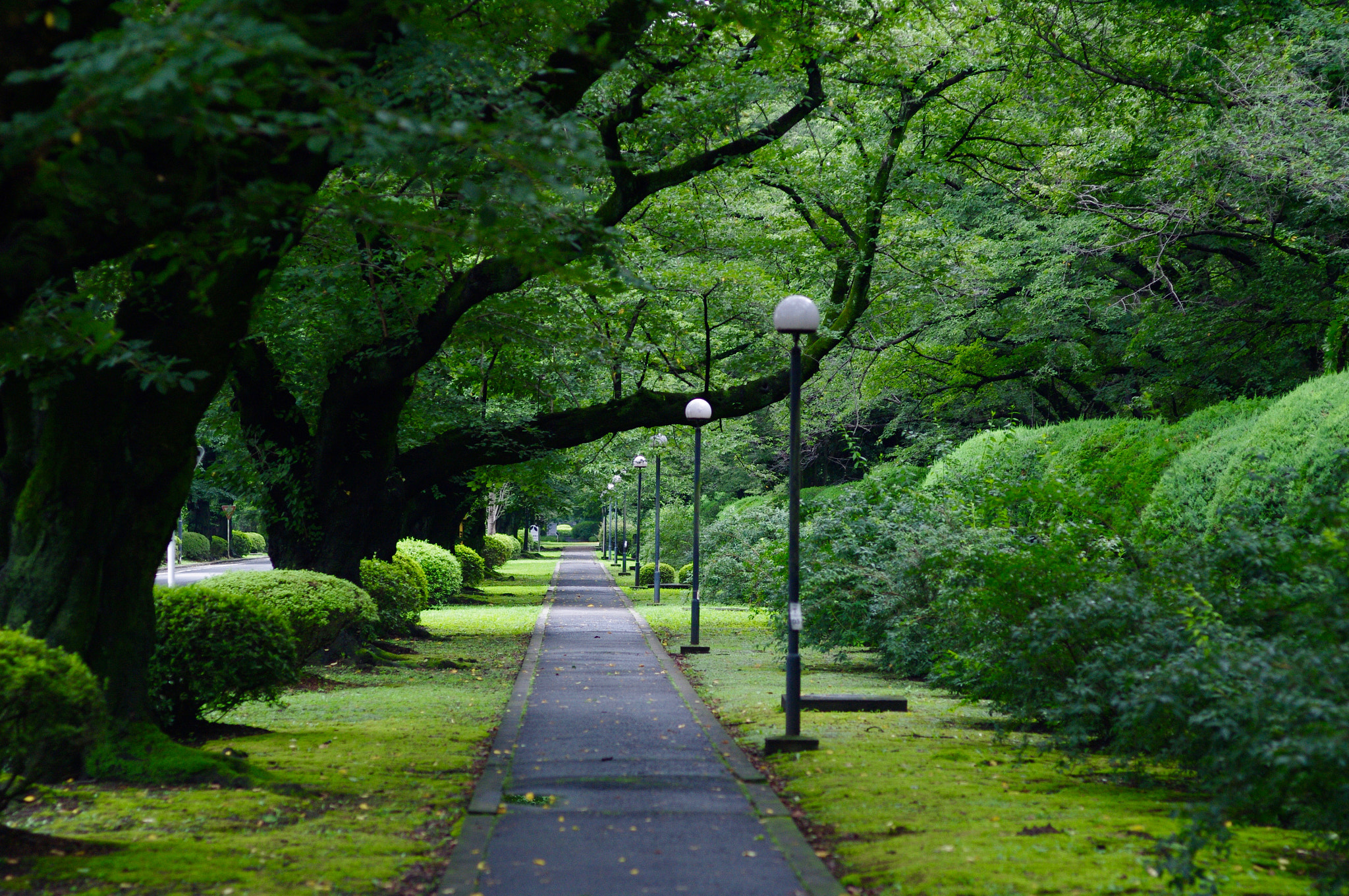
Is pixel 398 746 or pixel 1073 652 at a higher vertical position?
pixel 1073 652

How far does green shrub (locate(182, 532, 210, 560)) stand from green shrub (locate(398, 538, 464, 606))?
32.5 metres

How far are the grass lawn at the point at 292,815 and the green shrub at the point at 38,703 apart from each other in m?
0.51

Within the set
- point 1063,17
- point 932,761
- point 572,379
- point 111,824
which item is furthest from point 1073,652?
point 1063,17

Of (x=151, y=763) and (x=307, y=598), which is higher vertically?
(x=307, y=598)

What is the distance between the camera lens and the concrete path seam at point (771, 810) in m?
5.42

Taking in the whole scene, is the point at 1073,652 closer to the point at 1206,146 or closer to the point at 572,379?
the point at 1206,146

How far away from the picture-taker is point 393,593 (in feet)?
57.0

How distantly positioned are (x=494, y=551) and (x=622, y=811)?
45026 millimetres

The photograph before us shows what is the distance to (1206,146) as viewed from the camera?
47.1 ft

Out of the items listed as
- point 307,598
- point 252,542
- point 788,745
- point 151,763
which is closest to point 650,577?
point 307,598

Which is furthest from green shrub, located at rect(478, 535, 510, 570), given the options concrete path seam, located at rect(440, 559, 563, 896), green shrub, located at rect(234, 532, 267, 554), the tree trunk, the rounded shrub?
the tree trunk

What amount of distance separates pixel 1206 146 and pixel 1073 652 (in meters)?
9.24

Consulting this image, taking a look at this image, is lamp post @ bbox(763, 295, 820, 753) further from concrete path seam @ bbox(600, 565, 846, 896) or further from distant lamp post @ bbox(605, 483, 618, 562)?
distant lamp post @ bbox(605, 483, 618, 562)

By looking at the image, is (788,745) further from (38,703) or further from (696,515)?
(696,515)
